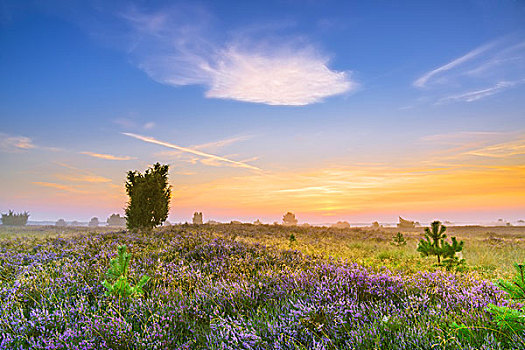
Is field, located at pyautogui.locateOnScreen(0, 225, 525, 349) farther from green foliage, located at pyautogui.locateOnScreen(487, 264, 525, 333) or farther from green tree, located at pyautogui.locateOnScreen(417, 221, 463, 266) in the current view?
green tree, located at pyautogui.locateOnScreen(417, 221, 463, 266)

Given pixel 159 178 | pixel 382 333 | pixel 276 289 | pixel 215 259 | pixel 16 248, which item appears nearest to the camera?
pixel 382 333

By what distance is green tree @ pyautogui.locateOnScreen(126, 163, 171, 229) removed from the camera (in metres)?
15.7

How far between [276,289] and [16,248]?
27.6ft

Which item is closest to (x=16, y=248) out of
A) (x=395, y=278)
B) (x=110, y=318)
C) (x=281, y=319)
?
(x=110, y=318)

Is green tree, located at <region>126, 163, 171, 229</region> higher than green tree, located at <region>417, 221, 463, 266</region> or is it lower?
higher

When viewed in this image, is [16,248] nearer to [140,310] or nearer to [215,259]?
[215,259]

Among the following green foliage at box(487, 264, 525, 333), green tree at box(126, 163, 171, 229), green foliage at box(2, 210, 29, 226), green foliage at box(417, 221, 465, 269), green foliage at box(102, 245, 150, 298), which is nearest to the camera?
green foliage at box(487, 264, 525, 333)

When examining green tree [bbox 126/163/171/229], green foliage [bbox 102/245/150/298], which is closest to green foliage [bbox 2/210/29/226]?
green tree [bbox 126/163/171/229]

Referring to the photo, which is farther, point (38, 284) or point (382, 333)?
point (38, 284)

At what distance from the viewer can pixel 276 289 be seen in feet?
11.7

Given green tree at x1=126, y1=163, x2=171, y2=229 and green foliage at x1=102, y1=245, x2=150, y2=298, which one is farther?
green tree at x1=126, y1=163, x2=171, y2=229

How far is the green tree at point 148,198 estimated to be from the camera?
1566cm

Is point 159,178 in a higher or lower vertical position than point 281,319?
higher

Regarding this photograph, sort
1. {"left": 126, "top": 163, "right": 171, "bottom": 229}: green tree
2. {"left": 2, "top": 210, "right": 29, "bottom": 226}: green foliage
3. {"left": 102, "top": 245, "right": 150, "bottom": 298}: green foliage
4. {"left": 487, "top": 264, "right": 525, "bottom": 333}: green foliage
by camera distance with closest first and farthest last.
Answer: {"left": 487, "top": 264, "right": 525, "bottom": 333}: green foliage
{"left": 102, "top": 245, "right": 150, "bottom": 298}: green foliage
{"left": 126, "top": 163, "right": 171, "bottom": 229}: green tree
{"left": 2, "top": 210, "right": 29, "bottom": 226}: green foliage
